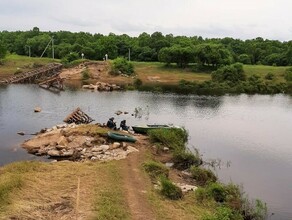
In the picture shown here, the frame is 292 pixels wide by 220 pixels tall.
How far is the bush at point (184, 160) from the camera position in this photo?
39062 mm

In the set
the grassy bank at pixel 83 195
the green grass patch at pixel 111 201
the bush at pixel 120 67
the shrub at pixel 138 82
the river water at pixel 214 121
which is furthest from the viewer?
the bush at pixel 120 67

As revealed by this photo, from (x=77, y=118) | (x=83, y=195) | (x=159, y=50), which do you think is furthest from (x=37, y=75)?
(x=83, y=195)

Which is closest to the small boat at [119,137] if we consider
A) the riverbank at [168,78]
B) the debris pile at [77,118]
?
the debris pile at [77,118]

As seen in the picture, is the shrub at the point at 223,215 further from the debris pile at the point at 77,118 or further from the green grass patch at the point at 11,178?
the debris pile at the point at 77,118

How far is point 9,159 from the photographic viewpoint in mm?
39281

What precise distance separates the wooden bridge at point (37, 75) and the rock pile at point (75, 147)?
61.7 m

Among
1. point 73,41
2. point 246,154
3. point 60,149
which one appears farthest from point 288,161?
point 73,41

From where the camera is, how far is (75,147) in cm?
4153

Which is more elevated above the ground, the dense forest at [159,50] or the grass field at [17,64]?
Result: the dense forest at [159,50]

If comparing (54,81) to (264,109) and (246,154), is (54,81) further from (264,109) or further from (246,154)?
(246,154)

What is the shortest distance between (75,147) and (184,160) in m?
10.9

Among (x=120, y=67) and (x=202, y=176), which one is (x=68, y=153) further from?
(x=120, y=67)

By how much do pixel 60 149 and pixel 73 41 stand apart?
407ft

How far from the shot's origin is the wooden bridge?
103375mm
